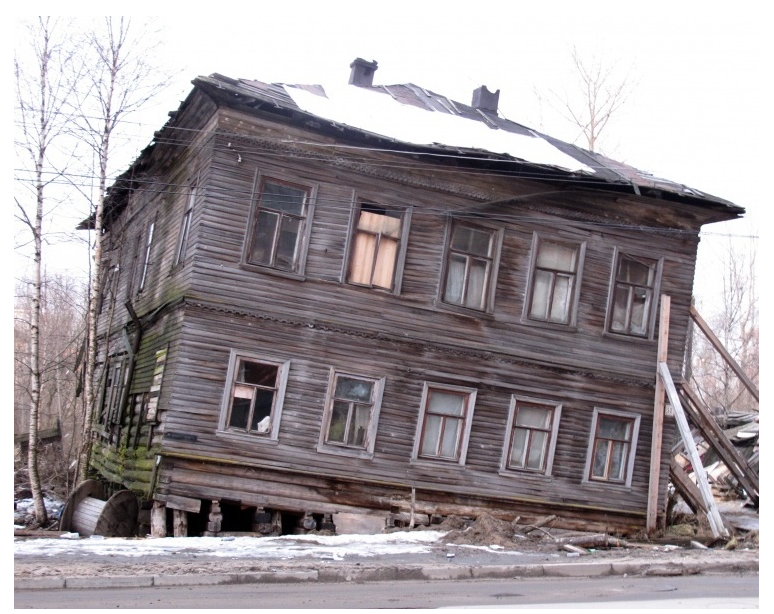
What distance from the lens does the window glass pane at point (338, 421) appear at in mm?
15812

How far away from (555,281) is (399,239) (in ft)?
11.7

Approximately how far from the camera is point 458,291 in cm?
1709

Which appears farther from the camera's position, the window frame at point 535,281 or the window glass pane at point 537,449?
the window frame at point 535,281

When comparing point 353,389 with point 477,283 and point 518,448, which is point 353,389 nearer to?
point 477,283

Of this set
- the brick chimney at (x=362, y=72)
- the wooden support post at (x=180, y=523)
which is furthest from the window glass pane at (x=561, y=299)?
the wooden support post at (x=180, y=523)

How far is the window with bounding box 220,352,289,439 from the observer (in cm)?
1510

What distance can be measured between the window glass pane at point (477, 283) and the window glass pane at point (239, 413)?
4819 millimetres

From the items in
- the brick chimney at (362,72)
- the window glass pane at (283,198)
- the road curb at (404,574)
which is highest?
the brick chimney at (362,72)

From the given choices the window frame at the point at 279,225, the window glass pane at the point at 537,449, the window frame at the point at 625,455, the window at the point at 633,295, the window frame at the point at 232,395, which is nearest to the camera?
the window frame at the point at 232,395

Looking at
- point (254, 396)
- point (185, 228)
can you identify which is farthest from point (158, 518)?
point (185, 228)

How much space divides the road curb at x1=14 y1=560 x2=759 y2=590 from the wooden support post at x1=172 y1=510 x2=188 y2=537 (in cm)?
431

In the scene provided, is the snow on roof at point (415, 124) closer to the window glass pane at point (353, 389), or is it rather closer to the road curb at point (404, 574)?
the window glass pane at point (353, 389)

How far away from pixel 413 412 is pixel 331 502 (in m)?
2.25

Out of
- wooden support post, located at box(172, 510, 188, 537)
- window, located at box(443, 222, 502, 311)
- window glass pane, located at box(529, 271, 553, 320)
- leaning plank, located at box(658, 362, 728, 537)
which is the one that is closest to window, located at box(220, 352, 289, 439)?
wooden support post, located at box(172, 510, 188, 537)
